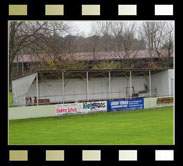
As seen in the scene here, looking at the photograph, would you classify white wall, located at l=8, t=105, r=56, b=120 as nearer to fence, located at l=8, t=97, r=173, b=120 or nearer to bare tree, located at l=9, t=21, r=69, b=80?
fence, located at l=8, t=97, r=173, b=120

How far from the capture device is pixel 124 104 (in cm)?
2848

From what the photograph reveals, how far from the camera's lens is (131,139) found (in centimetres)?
1448

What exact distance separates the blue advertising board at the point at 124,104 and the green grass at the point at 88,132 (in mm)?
2580

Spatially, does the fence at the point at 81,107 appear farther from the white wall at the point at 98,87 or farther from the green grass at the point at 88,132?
the white wall at the point at 98,87

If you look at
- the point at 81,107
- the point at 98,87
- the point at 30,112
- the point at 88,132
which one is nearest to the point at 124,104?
the point at 81,107

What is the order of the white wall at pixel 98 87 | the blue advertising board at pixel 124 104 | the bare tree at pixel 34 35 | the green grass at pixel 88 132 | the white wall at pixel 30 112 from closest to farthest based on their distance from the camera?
1. the green grass at pixel 88 132
2. the white wall at pixel 30 112
3. the blue advertising board at pixel 124 104
4. the bare tree at pixel 34 35
5. the white wall at pixel 98 87

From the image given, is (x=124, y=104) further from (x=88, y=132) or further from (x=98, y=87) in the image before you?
(x=88, y=132)

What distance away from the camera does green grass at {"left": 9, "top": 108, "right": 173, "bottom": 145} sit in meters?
14.5

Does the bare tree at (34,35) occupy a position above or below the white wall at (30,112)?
above

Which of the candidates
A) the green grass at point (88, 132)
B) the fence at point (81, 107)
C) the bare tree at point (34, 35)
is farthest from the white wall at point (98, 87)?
the green grass at point (88, 132)

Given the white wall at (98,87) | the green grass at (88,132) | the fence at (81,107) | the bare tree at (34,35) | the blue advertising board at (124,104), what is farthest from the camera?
→ the white wall at (98,87)

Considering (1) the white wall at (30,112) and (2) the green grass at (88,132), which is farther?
(1) the white wall at (30,112)

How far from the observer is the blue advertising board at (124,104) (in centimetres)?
2792
